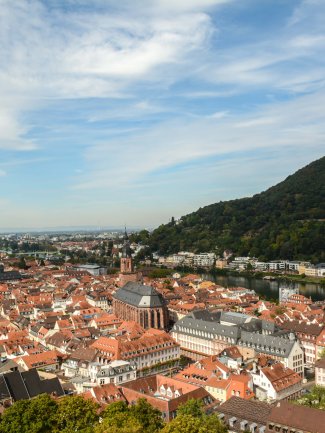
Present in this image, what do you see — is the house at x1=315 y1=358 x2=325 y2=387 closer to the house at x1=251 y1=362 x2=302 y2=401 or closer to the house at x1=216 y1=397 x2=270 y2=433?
the house at x1=251 y1=362 x2=302 y2=401

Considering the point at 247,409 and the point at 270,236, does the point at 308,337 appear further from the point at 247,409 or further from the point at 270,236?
the point at 270,236

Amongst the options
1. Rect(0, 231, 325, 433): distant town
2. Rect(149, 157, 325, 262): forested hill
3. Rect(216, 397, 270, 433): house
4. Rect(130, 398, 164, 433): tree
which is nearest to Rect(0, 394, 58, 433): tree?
Rect(0, 231, 325, 433): distant town

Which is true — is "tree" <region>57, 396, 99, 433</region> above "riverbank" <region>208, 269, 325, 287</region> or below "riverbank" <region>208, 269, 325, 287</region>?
above

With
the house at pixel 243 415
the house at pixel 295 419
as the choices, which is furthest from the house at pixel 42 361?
the house at pixel 295 419

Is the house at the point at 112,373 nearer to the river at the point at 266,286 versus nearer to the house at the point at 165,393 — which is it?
the house at the point at 165,393

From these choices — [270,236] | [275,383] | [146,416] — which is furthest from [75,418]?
[270,236]

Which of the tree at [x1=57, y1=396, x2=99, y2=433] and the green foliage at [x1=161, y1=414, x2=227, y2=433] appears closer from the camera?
the green foliage at [x1=161, y1=414, x2=227, y2=433]

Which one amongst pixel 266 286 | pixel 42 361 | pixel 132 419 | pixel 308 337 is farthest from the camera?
pixel 266 286
